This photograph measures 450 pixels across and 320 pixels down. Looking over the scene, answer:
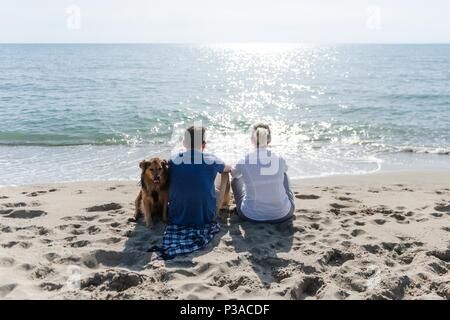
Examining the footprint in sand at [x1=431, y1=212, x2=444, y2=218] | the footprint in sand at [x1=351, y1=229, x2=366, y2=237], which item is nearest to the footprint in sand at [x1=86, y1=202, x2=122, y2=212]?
the footprint in sand at [x1=351, y1=229, x2=366, y2=237]

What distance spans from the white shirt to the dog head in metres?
0.91

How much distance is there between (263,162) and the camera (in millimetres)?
5699

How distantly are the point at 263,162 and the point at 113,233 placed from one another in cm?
198

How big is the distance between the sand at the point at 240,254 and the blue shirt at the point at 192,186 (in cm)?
34

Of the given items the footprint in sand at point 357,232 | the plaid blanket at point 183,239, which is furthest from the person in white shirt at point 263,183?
Result: the footprint in sand at point 357,232

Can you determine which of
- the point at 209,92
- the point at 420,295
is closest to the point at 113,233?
the point at 420,295

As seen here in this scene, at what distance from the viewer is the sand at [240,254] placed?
428cm

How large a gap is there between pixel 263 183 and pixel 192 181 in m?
0.89

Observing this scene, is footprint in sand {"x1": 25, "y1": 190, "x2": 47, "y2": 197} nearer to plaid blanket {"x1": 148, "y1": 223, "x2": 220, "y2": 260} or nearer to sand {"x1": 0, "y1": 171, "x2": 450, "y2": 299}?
sand {"x1": 0, "y1": 171, "x2": 450, "y2": 299}

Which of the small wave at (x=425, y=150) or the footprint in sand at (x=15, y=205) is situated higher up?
the footprint in sand at (x=15, y=205)

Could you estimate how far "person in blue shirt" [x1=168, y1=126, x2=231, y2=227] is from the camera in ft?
18.0

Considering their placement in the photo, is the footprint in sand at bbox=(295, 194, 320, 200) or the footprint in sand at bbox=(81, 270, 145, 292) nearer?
the footprint in sand at bbox=(81, 270, 145, 292)

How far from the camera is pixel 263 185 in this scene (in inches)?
227

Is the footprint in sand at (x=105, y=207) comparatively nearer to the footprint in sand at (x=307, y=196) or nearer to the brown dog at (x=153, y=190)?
the brown dog at (x=153, y=190)
